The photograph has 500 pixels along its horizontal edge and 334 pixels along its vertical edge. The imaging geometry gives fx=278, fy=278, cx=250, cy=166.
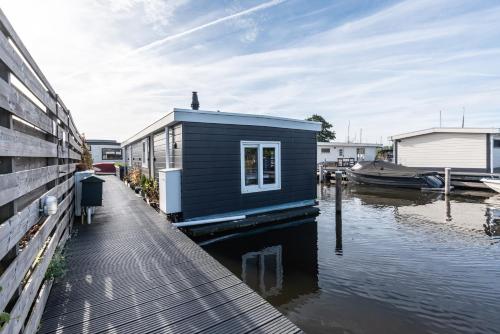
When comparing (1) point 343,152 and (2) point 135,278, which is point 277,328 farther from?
(1) point 343,152

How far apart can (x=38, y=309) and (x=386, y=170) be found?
19.7 meters

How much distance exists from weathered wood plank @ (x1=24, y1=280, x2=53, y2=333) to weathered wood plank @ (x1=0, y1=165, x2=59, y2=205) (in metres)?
1.00

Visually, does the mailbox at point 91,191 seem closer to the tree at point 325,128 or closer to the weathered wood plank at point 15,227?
the weathered wood plank at point 15,227

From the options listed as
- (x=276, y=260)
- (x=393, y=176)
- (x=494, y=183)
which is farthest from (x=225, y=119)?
(x=494, y=183)

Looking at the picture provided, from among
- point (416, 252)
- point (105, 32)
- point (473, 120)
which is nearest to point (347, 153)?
point (416, 252)

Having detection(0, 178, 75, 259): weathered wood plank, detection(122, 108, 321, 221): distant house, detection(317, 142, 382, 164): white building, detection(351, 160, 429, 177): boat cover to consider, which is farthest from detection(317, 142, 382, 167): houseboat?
detection(0, 178, 75, 259): weathered wood plank

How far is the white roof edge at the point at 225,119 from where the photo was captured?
273 inches

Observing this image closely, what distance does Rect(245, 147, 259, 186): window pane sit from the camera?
8234 millimetres

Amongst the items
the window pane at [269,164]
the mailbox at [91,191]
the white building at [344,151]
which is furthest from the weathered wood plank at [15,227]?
the white building at [344,151]

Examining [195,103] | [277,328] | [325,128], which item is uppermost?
[325,128]

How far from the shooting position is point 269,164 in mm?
8734

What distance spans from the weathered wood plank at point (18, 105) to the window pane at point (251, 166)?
5511 millimetres

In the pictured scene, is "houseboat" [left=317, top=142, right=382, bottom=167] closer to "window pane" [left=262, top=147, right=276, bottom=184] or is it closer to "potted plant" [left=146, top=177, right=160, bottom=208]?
"window pane" [left=262, top=147, right=276, bottom=184]

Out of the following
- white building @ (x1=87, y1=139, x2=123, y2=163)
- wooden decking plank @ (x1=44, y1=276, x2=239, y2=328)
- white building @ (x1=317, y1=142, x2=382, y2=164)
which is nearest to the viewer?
wooden decking plank @ (x1=44, y1=276, x2=239, y2=328)
